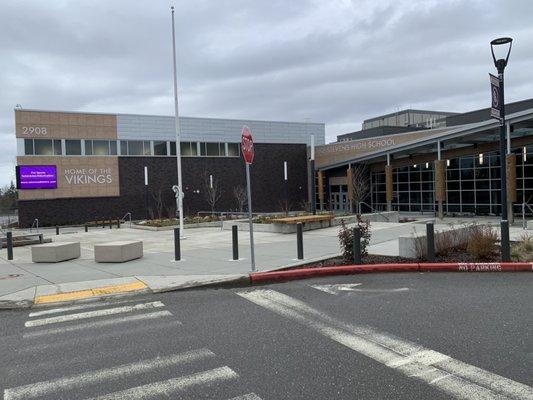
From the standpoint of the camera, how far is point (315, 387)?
15.0 ft

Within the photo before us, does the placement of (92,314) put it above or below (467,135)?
below

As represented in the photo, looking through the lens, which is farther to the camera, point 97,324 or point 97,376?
point 97,324

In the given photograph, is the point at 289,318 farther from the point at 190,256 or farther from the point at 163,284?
the point at 190,256

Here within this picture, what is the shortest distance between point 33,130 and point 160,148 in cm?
1115

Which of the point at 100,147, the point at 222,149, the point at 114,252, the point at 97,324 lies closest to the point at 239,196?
the point at 222,149

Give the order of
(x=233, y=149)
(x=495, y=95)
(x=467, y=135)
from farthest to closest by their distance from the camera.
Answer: (x=233, y=149) → (x=467, y=135) → (x=495, y=95)

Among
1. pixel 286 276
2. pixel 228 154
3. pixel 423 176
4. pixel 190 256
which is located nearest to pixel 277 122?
pixel 228 154

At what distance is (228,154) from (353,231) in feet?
133

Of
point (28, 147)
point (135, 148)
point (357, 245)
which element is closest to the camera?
point (357, 245)

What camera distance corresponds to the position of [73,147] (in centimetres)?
4359

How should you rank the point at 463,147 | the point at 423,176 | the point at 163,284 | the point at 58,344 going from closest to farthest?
the point at 58,344
the point at 163,284
the point at 463,147
the point at 423,176

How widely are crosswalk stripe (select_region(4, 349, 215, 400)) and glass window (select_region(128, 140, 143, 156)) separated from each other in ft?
140

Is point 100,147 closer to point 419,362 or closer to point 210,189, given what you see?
point 210,189

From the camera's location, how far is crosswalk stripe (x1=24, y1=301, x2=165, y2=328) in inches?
292
